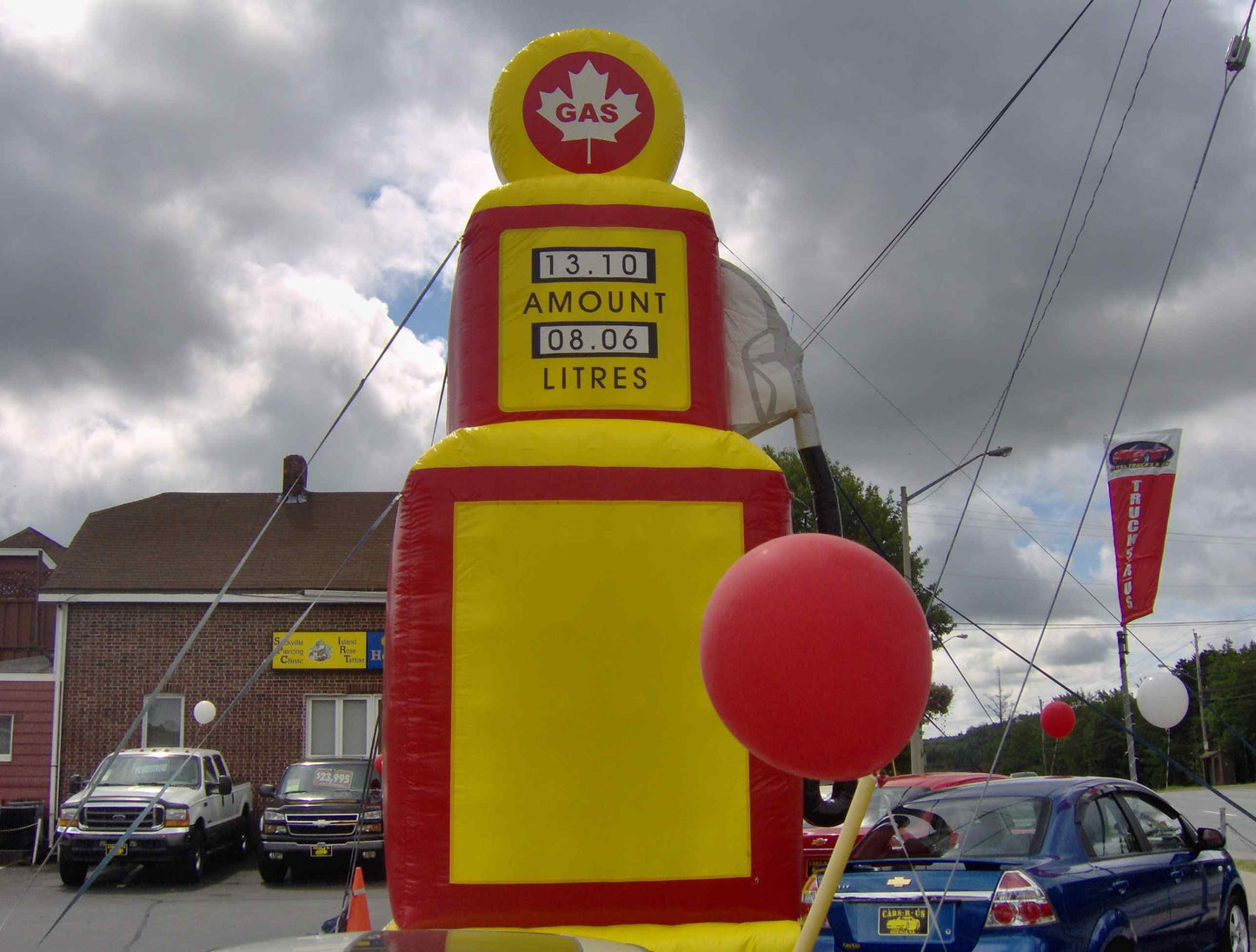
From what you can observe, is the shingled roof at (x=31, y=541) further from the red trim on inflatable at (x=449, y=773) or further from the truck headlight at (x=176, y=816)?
the red trim on inflatable at (x=449, y=773)

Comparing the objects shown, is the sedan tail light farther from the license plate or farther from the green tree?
the green tree

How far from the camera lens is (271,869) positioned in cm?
1462

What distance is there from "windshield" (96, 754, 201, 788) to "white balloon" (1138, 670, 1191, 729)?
11580 millimetres

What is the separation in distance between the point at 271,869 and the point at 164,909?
101 inches

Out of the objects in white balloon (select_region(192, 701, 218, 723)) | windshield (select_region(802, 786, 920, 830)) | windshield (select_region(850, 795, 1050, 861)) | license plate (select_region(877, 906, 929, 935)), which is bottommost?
windshield (select_region(802, 786, 920, 830))

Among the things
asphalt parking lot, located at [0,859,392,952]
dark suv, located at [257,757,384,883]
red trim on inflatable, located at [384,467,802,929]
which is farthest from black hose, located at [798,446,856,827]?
dark suv, located at [257,757,384,883]

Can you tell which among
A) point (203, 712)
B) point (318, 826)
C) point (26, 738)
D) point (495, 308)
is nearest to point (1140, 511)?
point (495, 308)

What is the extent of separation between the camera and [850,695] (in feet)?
10.6

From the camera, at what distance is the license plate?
17.2ft

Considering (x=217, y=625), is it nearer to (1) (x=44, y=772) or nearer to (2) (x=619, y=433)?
(1) (x=44, y=772)

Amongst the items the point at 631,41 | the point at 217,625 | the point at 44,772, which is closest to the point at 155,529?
the point at 217,625

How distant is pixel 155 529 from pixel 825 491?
18.6m

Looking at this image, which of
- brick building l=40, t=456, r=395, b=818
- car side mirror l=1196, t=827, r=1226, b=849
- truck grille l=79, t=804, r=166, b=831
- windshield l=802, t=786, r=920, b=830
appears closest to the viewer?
car side mirror l=1196, t=827, r=1226, b=849

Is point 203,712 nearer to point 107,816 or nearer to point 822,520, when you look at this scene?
point 107,816
